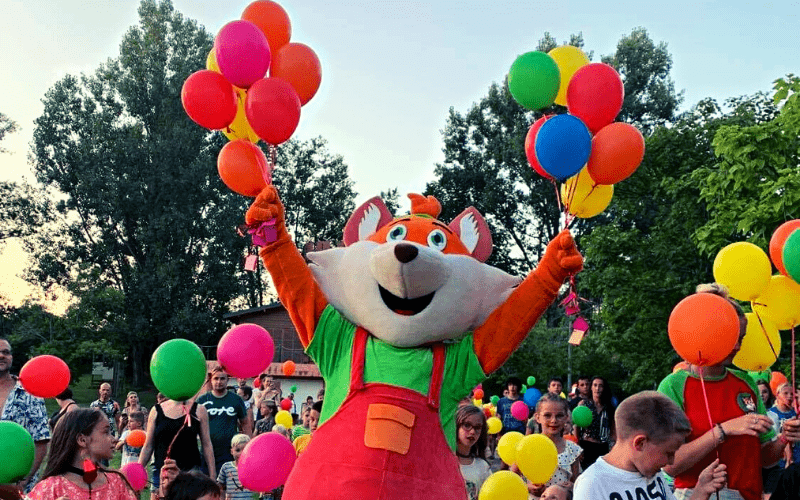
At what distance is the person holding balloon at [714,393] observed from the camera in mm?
4180

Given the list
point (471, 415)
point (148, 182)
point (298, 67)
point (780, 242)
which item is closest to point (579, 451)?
point (471, 415)

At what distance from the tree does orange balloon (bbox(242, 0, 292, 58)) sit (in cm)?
2884

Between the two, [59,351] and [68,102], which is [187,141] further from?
[59,351]

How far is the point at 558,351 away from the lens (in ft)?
94.6

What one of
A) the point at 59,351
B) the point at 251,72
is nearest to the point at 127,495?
the point at 251,72

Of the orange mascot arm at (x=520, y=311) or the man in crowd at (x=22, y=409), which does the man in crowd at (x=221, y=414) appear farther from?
the orange mascot arm at (x=520, y=311)

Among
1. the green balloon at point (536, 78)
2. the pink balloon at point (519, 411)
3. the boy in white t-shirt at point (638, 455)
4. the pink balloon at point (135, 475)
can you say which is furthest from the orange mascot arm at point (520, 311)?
the pink balloon at point (519, 411)

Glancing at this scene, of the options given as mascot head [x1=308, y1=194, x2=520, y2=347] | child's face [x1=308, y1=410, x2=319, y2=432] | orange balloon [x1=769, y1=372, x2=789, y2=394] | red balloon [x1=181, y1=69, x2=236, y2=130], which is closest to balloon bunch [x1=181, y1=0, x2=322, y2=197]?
red balloon [x1=181, y1=69, x2=236, y2=130]

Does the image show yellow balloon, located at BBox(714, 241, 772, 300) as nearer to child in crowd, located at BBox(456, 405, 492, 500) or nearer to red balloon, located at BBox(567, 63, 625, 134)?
red balloon, located at BBox(567, 63, 625, 134)

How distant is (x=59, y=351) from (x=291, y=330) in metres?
8.24

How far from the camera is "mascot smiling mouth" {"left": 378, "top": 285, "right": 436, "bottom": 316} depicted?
166 inches

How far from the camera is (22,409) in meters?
5.81

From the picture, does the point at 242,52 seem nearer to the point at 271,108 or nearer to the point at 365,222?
the point at 271,108

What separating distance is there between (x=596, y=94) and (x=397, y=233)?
1.32 m
